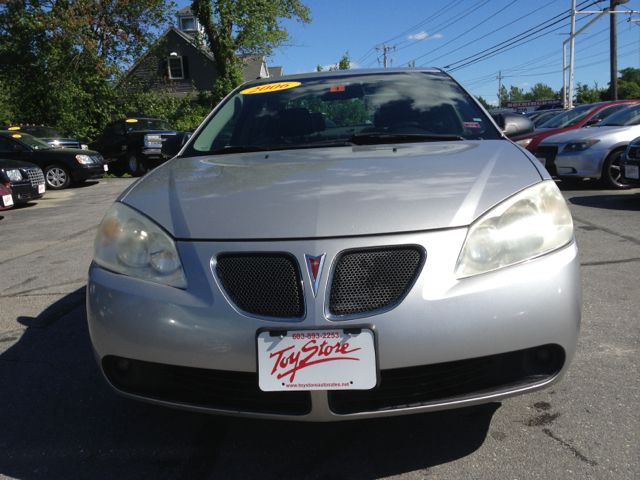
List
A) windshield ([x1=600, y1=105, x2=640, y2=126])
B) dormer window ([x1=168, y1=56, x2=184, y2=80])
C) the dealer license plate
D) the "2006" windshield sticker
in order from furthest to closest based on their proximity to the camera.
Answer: dormer window ([x1=168, y1=56, x2=184, y2=80]) → windshield ([x1=600, y1=105, x2=640, y2=126]) → the "2006" windshield sticker → the dealer license plate

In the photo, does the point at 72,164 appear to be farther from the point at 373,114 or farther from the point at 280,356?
the point at 280,356

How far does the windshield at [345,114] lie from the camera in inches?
115

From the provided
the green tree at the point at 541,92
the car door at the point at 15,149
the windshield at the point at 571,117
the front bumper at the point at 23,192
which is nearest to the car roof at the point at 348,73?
the front bumper at the point at 23,192

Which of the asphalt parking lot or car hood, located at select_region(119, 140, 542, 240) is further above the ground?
car hood, located at select_region(119, 140, 542, 240)

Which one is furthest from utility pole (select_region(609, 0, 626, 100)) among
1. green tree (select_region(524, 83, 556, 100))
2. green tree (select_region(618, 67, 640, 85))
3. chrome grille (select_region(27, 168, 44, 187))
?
green tree (select_region(524, 83, 556, 100))

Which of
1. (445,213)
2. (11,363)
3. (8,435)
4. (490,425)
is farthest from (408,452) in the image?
(11,363)

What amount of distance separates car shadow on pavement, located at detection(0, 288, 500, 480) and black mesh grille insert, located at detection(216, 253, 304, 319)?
0.62 metres

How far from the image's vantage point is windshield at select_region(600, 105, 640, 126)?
9273 millimetres

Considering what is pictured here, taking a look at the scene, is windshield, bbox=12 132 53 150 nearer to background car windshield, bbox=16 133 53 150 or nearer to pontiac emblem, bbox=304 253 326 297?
background car windshield, bbox=16 133 53 150

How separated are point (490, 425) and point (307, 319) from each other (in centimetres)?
→ 97

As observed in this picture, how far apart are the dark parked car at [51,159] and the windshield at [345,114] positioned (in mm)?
11358

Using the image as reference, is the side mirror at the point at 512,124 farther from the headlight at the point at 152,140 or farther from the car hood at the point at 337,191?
the headlight at the point at 152,140

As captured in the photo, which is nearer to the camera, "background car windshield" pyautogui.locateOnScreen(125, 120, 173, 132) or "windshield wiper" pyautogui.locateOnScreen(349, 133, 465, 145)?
"windshield wiper" pyautogui.locateOnScreen(349, 133, 465, 145)

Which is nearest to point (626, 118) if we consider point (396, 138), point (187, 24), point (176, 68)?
point (396, 138)
